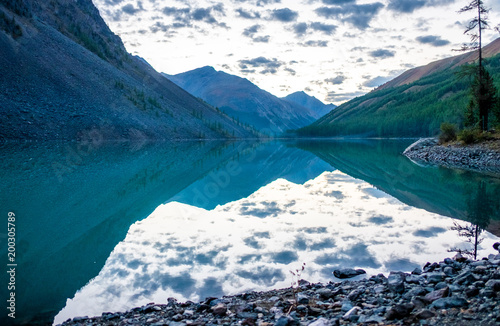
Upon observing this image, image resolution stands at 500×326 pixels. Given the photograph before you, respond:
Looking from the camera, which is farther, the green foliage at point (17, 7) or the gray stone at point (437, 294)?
the green foliage at point (17, 7)

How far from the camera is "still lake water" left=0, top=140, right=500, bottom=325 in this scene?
9102mm

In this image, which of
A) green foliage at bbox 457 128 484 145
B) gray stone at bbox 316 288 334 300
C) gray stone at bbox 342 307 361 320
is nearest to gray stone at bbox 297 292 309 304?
gray stone at bbox 316 288 334 300

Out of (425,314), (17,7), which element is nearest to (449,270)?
(425,314)

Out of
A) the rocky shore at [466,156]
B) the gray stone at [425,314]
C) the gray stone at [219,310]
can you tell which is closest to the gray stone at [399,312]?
the gray stone at [425,314]

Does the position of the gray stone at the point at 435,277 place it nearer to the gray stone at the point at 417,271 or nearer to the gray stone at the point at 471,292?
the gray stone at the point at 417,271

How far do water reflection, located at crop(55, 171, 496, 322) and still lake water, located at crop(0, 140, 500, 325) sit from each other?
4cm

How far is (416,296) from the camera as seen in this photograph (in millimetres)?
6797

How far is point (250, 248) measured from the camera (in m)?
11.8

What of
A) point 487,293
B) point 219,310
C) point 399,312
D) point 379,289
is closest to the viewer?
point 399,312

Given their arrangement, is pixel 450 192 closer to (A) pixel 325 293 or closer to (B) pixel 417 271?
(B) pixel 417 271

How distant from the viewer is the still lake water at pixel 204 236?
29.9 feet

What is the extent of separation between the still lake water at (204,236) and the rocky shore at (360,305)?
0.77 m

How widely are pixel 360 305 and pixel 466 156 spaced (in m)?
38.4

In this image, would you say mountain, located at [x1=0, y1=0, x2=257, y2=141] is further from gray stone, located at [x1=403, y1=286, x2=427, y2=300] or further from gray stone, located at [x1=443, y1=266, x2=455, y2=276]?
gray stone, located at [x1=403, y1=286, x2=427, y2=300]
